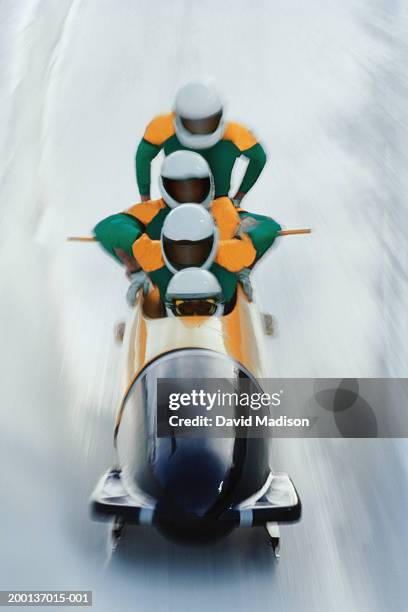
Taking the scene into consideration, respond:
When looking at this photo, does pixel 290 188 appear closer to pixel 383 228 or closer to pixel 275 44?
pixel 383 228

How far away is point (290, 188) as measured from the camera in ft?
20.4

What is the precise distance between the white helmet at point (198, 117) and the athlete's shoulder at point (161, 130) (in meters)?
0.14

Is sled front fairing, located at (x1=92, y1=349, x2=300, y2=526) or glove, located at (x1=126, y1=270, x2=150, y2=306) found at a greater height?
glove, located at (x1=126, y1=270, x2=150, y2=306)

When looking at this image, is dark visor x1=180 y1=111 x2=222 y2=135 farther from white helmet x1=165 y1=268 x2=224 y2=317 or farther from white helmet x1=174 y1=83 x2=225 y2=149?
white helmet x1=165 y1=268 x2=224 y2=317

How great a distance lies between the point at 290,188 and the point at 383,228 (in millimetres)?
902

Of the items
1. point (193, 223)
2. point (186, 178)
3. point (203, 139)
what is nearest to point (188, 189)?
point (186, 178)

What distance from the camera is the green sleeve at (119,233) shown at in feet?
12.8

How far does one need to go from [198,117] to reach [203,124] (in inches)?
2.0

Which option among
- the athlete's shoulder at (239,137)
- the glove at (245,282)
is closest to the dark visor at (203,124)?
the athlete's shoulder at (239,137)

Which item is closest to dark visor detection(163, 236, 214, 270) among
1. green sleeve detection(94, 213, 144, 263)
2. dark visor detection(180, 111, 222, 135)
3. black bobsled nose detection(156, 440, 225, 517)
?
green sleeve detection(94, 213, 144, 263)

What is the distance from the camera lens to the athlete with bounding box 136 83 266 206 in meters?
4.23

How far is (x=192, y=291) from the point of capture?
3145mm

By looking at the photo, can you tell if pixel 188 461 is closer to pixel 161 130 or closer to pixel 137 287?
pixel 137 287

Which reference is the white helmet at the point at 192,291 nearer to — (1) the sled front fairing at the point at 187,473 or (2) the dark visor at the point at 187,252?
(2) the dark visor at the point at 187,252
